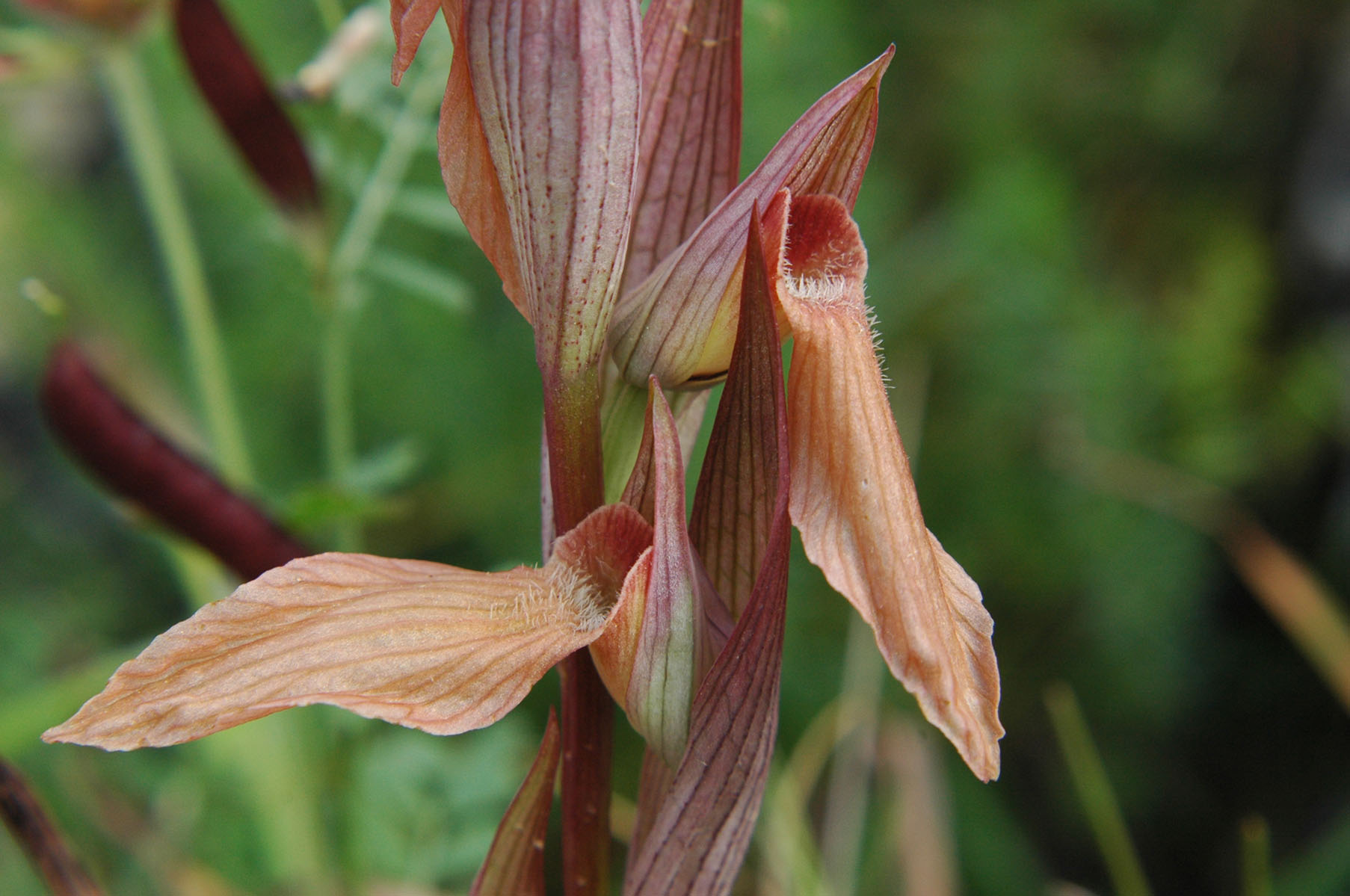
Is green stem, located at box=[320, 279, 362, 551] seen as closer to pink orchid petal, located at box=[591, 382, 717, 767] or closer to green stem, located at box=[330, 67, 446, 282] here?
green stem, located at box=[330, 67, 446, 282]

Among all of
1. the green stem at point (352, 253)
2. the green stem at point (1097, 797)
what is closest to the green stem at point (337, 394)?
the green stem at point (352, 253)

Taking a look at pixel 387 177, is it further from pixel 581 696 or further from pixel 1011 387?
pixel 1011 387

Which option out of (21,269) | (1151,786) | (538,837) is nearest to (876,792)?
(1151,786)

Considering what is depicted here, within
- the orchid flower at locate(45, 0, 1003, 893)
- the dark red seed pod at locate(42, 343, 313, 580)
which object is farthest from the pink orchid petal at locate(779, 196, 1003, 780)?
the dark red seed pod at locate(42, 343, 313, 580)

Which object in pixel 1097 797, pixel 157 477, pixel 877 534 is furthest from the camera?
pixel 1097 797

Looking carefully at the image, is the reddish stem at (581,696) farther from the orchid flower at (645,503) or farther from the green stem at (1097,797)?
the green stem at (1097,797)

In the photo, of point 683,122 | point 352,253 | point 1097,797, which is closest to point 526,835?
point 683,122
